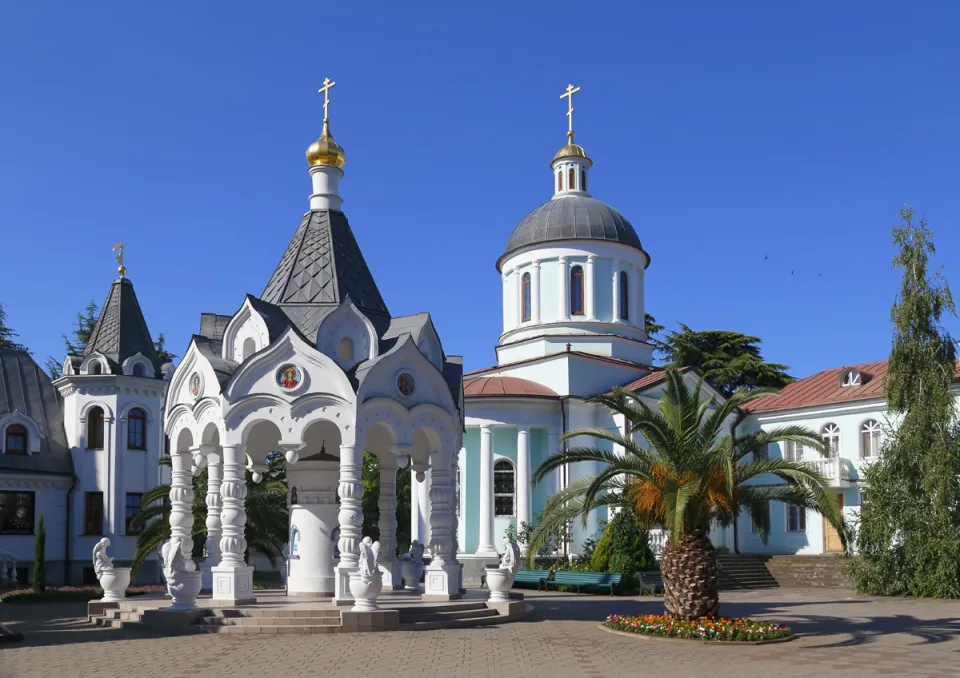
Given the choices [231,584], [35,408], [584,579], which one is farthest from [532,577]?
[35,408]

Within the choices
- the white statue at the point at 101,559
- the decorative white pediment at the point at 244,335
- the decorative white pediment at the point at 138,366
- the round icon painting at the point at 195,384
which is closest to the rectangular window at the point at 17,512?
the decorative white pediment at the point at 138,366

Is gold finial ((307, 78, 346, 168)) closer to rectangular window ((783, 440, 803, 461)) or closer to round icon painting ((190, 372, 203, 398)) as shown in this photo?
round icon painting ((190, 372, 203, 398))

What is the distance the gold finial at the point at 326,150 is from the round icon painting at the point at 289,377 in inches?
228

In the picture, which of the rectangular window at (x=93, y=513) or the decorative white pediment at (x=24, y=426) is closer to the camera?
the decorative white pediment at (x=24, y=426)

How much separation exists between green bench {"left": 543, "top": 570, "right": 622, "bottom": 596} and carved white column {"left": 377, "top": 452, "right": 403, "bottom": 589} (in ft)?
23.3

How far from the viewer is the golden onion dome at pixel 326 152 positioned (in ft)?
72.0

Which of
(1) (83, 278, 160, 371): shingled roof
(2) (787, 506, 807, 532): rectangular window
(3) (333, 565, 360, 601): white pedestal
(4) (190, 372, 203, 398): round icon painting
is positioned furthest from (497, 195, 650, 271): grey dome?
(3) (333, 565, 360, 601): white pedestal

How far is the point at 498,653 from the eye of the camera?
47.5 ft

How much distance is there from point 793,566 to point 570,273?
1227 cm

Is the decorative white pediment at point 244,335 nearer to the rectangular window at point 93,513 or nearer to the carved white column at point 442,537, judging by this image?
the carved white column at point 442,537

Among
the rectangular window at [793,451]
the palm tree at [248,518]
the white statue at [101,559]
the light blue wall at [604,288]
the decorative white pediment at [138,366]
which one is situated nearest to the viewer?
the white statue at [101,559]

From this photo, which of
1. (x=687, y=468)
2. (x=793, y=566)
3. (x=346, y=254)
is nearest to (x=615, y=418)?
(x=793, y=566)

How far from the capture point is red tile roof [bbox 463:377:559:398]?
1299 inches

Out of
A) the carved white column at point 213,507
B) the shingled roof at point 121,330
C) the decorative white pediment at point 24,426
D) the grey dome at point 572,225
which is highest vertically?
the grey dome at point 572,225
